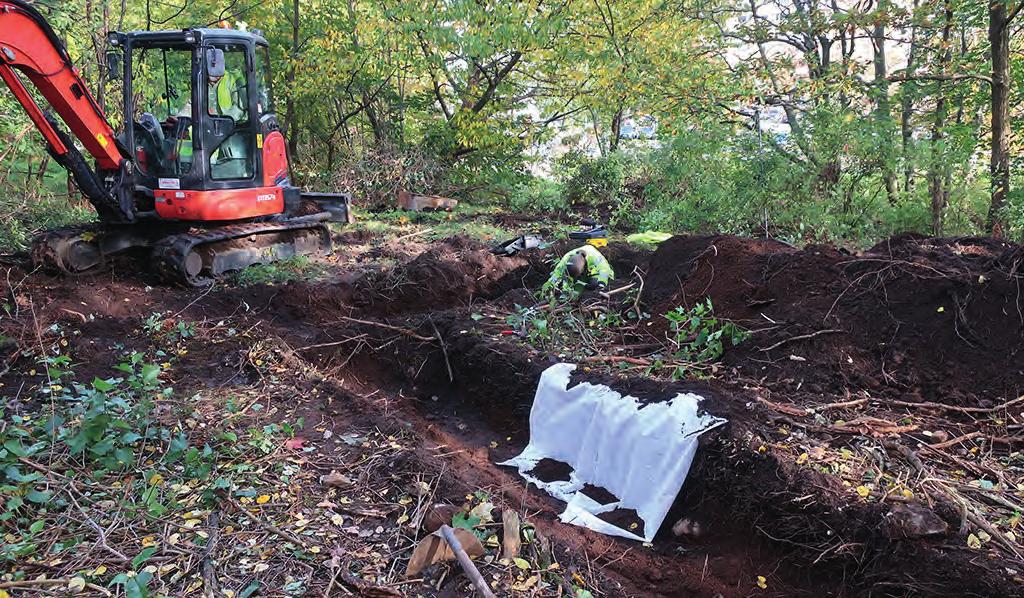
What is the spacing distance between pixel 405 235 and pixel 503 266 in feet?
9.36

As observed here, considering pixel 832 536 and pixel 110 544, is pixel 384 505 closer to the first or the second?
pixel 110 544

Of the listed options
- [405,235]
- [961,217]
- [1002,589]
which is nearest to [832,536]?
[1002,589]

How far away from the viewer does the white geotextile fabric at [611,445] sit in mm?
3963

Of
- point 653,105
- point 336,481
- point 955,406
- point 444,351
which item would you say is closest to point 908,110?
point 653,105

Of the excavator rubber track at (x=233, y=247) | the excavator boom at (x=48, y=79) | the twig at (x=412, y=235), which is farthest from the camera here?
the twig at (x=412, y=235)

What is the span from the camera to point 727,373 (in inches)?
194

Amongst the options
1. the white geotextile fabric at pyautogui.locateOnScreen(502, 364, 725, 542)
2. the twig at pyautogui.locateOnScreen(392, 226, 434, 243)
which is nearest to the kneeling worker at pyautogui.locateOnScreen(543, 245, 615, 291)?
the white geotextile fabric at pyautogui.locateOnScreen(502, 364, 725, 542)

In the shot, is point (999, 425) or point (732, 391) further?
point (732, 391)

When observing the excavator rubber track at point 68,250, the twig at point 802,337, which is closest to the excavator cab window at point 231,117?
the excavator rubber track at point 68,250

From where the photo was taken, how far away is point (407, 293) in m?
7.75

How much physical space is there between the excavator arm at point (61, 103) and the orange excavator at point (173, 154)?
12 mm

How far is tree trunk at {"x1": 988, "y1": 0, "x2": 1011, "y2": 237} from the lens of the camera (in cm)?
778

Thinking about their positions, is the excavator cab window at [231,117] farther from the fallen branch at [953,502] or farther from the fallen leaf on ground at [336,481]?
the fallen branch at [953,502]

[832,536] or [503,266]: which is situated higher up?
[503,266]
